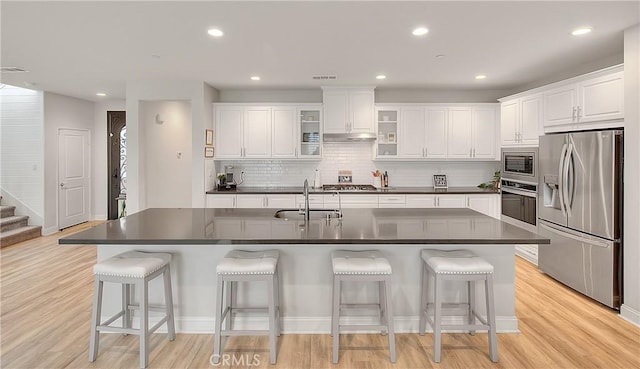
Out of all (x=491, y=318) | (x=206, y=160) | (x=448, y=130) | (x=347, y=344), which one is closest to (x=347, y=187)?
(x=448, y=130)

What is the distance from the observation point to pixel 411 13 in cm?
295

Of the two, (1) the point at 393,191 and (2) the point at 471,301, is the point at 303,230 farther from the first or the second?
(1) the point at 393,191

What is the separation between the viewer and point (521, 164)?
15.9ft

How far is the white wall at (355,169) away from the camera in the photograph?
623 centimetres

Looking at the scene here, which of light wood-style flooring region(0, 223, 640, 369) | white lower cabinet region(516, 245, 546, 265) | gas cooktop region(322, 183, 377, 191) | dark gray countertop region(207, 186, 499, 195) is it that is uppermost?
gas cooktop region(322, 183, 377, 191)

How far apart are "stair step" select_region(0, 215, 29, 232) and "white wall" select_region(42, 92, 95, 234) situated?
30 centimetres

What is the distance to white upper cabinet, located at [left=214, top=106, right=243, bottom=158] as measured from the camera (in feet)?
19.1

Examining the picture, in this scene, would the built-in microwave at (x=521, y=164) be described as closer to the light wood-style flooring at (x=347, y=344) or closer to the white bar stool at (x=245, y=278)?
the light wood-style flooring at (x=347, y=344)

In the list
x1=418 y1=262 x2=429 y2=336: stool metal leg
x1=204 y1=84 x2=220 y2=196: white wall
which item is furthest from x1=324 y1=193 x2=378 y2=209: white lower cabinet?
x1=418 y1=262 x2=429 y2=336: stool metal leg

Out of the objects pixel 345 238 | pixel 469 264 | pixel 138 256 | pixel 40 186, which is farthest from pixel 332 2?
pixel 40 186

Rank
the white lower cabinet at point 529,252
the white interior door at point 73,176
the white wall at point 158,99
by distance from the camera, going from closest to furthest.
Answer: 1. the white lower cabinet at point 529,252
2. the white wall at point 158,99
3. the white interior door at point 73,176

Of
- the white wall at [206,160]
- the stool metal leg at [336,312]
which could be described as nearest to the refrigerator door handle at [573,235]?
the stool metal leg at [336,312]

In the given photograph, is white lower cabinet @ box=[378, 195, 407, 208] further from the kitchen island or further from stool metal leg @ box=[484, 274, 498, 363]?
stool metal leg @ box=[484, 274, 498, 363]

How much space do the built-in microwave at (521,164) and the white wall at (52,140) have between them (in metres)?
7.62
